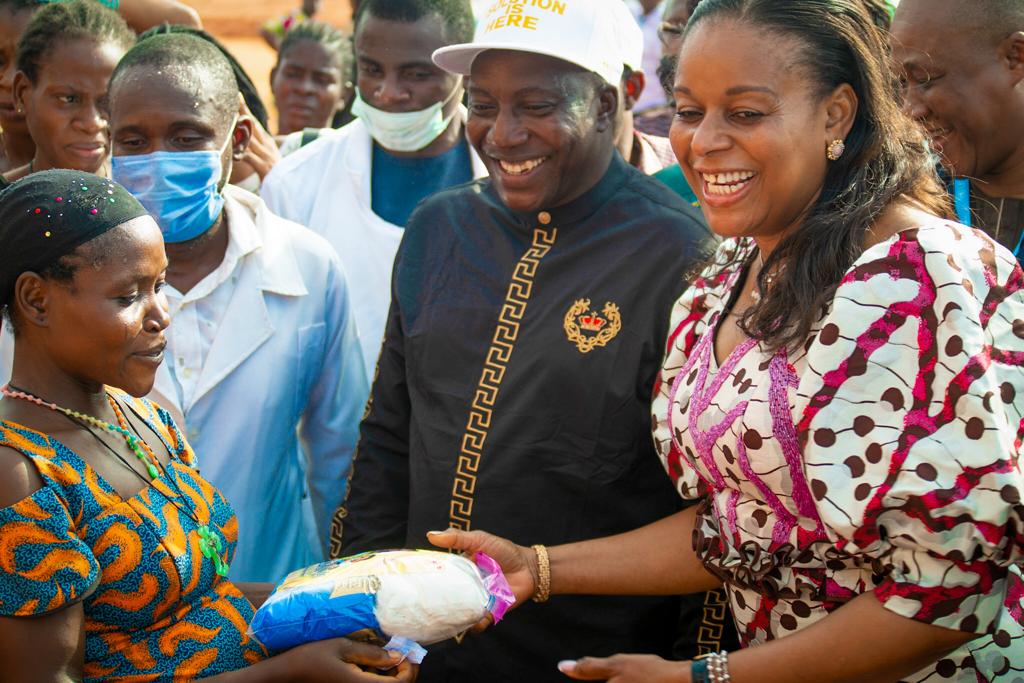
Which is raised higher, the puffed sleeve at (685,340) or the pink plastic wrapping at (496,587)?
the puffed sleeve at (685,340)

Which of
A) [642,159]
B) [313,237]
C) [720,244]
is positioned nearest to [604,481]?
[720,244]

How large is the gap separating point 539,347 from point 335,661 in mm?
1112

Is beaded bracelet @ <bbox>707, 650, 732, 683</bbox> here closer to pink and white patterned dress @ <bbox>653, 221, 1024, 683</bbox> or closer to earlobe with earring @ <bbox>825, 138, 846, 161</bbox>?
pink and white patterned dress @ <bbox>653, 221, 1024, 683</bbox>

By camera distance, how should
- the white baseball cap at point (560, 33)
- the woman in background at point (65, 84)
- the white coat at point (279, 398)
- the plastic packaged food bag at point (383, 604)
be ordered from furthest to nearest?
A: the woman in background at point (65, 84) → the white coat at point (279, 398) → the white baseball cap at point (560, 33) → the plastic packaged food bag at point (383, 604)

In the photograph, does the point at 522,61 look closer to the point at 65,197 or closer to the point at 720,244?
the point at 720,244

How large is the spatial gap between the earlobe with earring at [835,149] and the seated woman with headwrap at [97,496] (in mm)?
1505

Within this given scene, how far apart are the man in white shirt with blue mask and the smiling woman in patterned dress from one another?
7.33 ft

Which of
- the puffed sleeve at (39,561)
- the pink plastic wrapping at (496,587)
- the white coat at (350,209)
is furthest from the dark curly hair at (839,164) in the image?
the white coat at (350,209)

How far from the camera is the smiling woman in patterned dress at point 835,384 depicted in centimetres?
217

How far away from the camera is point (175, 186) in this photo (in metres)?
3.68

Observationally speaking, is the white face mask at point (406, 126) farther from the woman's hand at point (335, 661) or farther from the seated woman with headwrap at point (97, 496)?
the woman's hand at point (335, 661)

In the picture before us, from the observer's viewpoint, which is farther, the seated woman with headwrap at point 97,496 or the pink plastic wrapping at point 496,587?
the pink plastic wrapping at point 496,587

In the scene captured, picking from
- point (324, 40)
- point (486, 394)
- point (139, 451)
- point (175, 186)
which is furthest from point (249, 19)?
point (139, 451)

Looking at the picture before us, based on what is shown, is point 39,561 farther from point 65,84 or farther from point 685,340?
point 65,84
